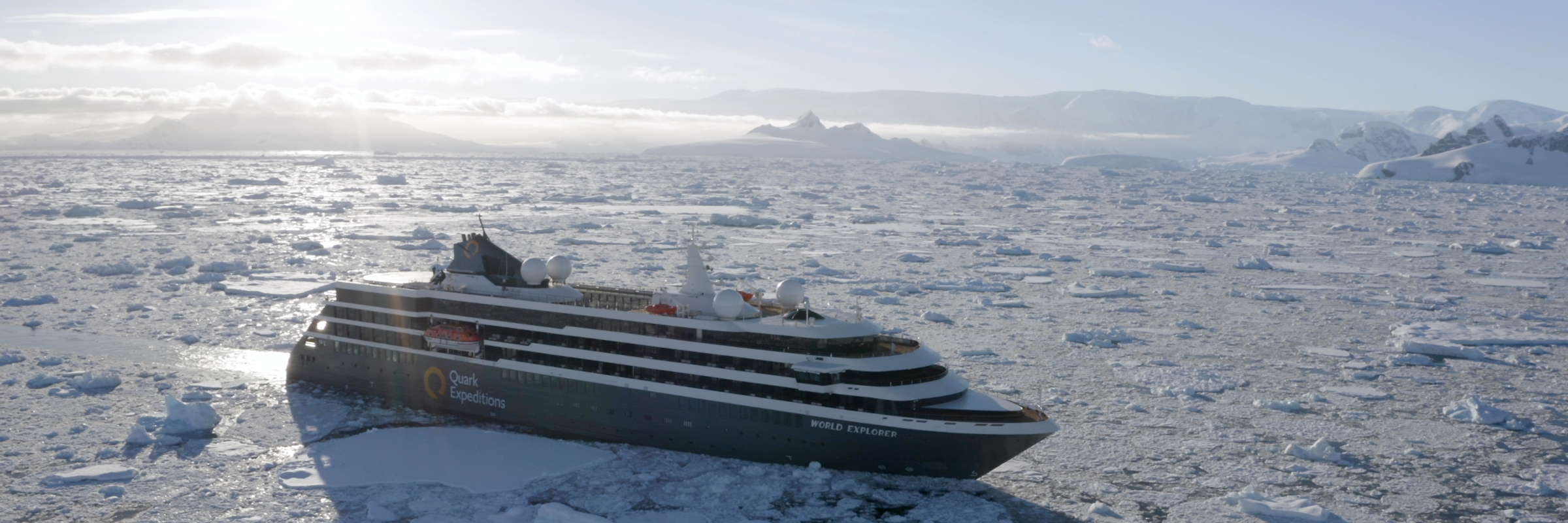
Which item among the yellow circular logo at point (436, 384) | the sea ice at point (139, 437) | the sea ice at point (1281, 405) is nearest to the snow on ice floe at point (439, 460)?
the yellow circular logo at point (436, 384)

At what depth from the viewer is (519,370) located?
2125 centimetres

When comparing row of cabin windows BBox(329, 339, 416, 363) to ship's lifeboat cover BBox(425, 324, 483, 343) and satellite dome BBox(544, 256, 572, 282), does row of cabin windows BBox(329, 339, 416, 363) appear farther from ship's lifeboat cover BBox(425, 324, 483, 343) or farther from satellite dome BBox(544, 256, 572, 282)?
satellite dome BBox(544, 256, 572, 282)

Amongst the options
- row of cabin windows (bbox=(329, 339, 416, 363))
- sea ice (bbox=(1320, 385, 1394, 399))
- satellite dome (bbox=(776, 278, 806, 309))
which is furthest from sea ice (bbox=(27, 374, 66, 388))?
Result: sea ice (bbox=(1320, 385, 1394, 399))

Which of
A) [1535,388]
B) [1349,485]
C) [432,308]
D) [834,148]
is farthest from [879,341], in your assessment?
[834,148]

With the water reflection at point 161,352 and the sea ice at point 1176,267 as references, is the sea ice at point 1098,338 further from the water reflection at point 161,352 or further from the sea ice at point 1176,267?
the water reflection at point 161,352

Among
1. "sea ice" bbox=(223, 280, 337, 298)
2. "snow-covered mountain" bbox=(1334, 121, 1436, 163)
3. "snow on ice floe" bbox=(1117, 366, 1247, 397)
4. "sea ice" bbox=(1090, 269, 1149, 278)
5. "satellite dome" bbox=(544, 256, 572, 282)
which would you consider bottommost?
"snow on ice floe" bbox=(1117, 366, 1247, 397)

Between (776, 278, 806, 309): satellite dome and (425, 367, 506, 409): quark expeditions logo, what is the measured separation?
6.72 m

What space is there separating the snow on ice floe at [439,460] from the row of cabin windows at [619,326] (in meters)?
2.55

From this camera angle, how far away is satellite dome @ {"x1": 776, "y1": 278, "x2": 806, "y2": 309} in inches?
806

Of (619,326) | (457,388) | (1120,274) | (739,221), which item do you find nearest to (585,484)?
(619,326)

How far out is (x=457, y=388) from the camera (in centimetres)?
2209

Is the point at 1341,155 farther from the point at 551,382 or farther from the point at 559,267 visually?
the point at 551,382

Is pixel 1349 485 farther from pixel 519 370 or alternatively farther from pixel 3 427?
pixel 3 427

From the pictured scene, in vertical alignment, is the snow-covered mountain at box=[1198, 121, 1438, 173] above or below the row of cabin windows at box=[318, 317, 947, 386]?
above
